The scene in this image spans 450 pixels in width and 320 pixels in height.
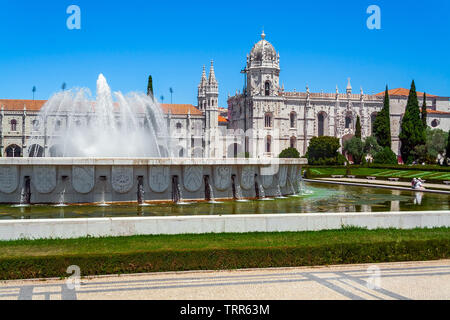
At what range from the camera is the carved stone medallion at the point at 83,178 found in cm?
1461

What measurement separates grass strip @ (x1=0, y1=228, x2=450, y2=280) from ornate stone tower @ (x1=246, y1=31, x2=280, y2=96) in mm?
61799

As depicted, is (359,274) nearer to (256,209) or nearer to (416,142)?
(256,209)

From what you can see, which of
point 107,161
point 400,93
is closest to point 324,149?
point 400,93

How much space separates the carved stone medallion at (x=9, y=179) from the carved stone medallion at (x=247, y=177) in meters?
7.15

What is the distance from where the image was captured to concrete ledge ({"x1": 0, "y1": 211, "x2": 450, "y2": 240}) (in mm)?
9016

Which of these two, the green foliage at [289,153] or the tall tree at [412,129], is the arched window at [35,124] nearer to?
the green foliage at [289,153]

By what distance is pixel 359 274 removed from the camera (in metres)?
7.76

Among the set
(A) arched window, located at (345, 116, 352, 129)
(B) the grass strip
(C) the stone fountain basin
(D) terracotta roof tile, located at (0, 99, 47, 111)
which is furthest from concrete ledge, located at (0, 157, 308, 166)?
(A) arched window, located at (345, 116, 352, 129)

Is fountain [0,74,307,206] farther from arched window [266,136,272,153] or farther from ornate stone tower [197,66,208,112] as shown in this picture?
ornate stone tower [197,66,208,112]

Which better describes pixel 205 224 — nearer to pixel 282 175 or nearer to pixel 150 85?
pixel 282 175

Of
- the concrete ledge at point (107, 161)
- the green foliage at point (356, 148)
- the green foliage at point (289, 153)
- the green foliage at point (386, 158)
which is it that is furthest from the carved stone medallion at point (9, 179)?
the green foliage at point (356, 148)

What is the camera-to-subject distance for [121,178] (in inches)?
587

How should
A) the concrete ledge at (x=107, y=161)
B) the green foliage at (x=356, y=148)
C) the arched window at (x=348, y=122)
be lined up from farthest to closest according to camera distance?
the arched window at (x=348, y=122)
the green foliage at (x=356, y=148)
the concrete ledge at (x=107, y=161)
